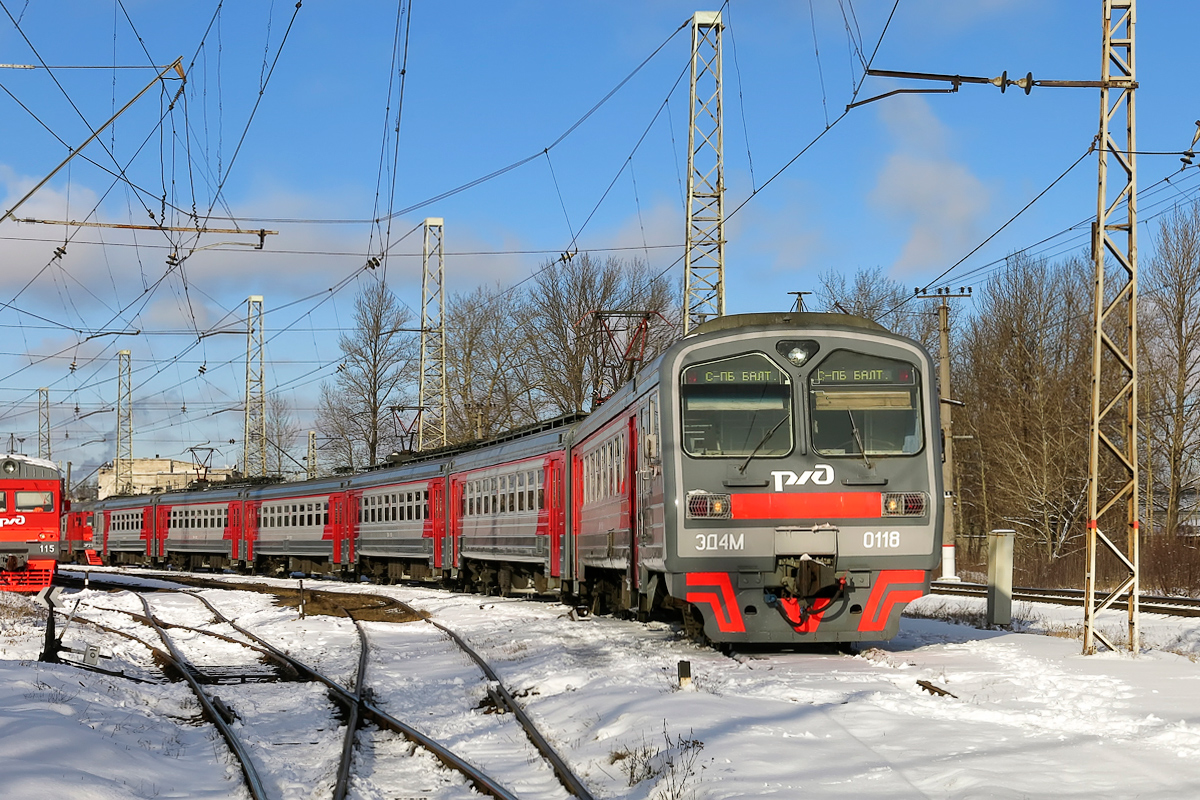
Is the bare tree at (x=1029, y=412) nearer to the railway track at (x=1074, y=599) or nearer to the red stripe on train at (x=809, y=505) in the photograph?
the railway track at (x=1074, y=599)

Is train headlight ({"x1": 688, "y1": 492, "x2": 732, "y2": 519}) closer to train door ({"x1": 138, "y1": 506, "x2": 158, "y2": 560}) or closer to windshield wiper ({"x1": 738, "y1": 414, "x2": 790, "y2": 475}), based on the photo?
windshield wiper ({"x1": 738, "y1": 414, "x2": 790, "y2": 475})

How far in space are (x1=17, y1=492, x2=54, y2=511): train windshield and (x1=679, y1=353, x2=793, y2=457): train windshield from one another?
18.1 metres

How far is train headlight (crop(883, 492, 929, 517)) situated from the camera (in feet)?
38.2

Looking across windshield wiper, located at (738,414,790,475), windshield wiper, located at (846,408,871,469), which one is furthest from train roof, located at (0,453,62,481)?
windshield wiper, located at (846,408,871,469)

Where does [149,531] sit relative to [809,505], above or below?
below

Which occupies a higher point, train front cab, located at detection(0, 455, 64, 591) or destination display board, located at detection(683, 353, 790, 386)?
destination display board, located at detection(683, 353, 790, 386)

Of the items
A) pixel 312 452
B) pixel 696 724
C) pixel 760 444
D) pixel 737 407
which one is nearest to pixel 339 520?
pixel 737 407

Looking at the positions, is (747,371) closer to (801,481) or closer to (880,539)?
(801,481)

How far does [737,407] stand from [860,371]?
121cm

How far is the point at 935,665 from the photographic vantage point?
10930mm

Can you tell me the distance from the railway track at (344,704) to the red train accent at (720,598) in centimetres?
196

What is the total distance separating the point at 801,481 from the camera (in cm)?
1155

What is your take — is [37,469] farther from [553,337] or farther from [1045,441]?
[1045,441]

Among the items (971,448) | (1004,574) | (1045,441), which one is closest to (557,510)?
(1004,574)
